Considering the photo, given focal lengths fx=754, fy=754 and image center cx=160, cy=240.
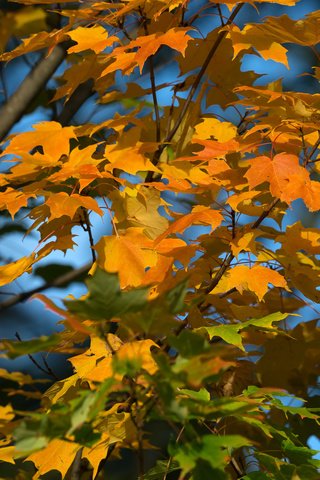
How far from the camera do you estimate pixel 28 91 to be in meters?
1.92

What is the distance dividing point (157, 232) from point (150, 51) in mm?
312

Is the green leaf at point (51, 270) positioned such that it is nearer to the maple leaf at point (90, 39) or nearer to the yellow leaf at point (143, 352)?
the maple leaf at point (90, 39)

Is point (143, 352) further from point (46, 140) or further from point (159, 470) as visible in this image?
point (46, 140)

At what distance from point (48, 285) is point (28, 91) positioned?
1.63 ft

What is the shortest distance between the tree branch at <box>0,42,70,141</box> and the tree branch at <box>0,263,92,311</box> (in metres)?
0.40

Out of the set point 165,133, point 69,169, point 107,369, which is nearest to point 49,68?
point 165,133

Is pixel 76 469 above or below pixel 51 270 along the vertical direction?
above

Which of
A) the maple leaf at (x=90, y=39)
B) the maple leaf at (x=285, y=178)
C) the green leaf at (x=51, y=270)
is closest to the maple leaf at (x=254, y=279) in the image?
the maple leaf at (x=285, y=178)

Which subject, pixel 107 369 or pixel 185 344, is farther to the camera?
pixel 107 369

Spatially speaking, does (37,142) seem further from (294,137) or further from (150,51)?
(294,137)

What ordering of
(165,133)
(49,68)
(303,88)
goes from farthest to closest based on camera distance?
(303,88) → (49,68) → (165,133)

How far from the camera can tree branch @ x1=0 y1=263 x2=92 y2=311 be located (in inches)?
74.4

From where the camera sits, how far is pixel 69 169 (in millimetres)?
1266

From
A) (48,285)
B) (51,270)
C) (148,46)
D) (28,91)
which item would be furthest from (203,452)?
(51,270)
